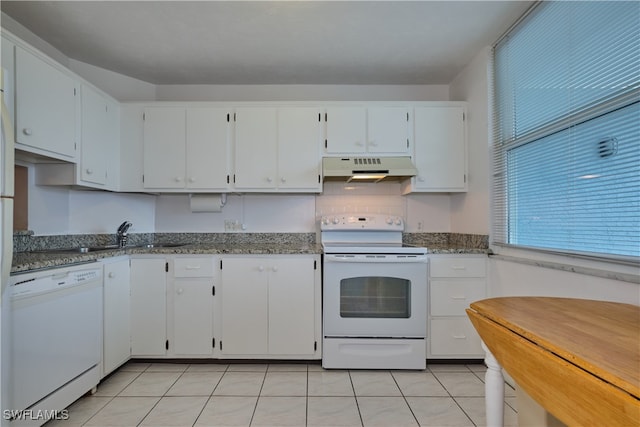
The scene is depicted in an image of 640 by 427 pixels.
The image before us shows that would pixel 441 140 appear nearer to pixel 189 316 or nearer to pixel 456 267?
pixel 456 267

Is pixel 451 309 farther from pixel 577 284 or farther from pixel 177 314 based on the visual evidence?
pixel 177 314

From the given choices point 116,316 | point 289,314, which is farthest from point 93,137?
point 289,314

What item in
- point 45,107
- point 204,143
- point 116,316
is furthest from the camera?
point 204,143

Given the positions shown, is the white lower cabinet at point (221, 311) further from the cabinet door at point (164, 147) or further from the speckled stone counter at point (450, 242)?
the speckled stone counter at point (450, 242)

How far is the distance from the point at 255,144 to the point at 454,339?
7.81 feet

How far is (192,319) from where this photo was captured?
2.49m

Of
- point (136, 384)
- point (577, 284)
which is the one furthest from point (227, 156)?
point (577, 284)

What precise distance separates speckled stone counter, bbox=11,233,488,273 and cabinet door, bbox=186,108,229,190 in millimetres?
679

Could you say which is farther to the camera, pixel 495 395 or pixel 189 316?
pixel 189 316

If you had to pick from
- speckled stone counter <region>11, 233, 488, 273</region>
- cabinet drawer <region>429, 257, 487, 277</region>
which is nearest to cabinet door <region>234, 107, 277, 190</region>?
speckled stone counter <region>11, 233, 488, 273</region>

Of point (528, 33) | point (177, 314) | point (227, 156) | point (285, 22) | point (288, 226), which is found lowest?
point (177, 314)

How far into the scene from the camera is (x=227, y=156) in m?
2.77

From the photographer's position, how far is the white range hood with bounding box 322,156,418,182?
2.64 metres

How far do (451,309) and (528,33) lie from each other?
2.08 meters
